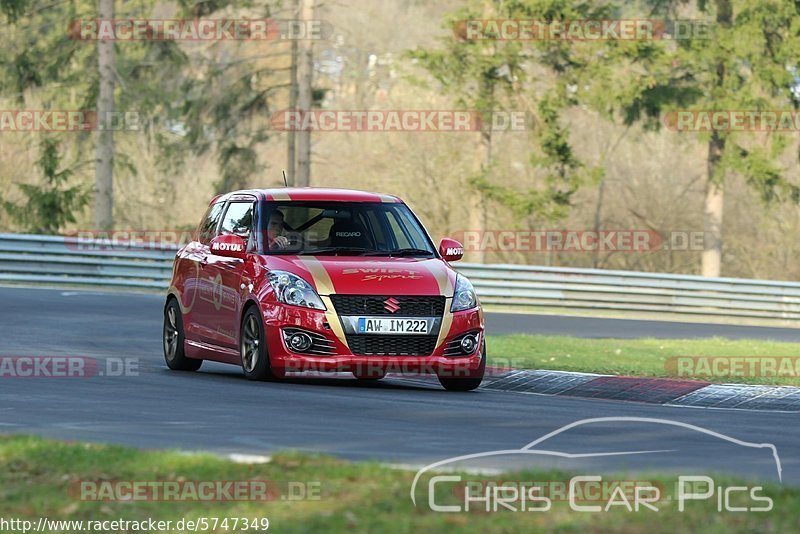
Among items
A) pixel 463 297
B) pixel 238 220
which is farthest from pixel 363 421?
pixel 238 220

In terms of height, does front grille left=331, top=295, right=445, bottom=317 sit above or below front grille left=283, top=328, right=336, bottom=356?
above

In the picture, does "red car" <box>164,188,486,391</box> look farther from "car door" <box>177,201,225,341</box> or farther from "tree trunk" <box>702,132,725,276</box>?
"tree trunk" <box>702,132,725,276</box>

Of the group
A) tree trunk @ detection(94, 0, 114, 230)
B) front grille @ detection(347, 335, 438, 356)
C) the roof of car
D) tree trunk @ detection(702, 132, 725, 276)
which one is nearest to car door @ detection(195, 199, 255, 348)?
the roof of car

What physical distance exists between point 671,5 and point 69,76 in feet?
59.0

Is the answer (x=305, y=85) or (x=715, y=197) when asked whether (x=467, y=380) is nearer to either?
(x=305, y=85)

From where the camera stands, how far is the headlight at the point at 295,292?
1344cm

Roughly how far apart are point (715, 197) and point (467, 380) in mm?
31586

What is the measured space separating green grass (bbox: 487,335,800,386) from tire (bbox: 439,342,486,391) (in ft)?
6.62

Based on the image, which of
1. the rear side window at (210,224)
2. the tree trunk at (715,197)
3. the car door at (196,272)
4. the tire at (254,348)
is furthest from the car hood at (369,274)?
the tree trunk at (715,197)

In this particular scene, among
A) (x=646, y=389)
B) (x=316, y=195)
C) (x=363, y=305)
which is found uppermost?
(x=316, y=195)

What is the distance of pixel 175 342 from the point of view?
15.6 meters

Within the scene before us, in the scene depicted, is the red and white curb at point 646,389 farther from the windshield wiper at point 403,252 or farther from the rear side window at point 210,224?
the rear side window at point 210,224

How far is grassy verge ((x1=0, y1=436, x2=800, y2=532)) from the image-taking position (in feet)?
21.0

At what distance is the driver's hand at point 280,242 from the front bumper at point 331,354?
3.15 feet
